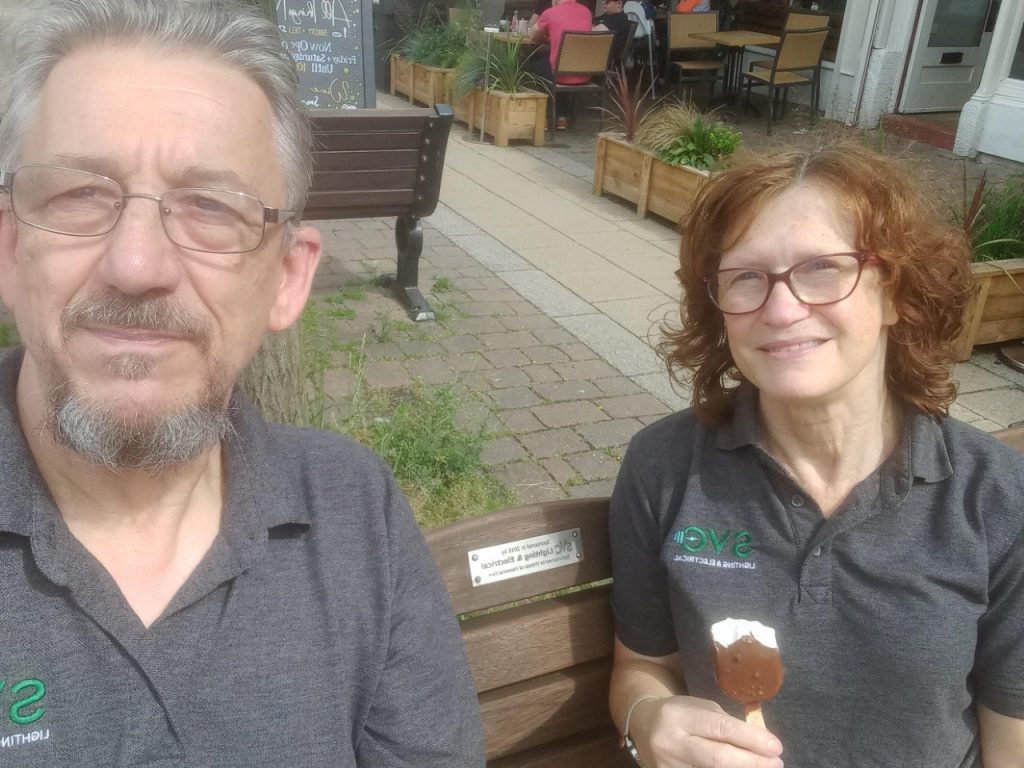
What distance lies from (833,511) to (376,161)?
4.20 meters

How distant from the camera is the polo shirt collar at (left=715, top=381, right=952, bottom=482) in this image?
184 centimetres

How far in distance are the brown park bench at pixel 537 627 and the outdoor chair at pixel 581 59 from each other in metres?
9.63

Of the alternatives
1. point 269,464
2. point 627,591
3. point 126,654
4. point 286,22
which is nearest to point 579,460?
point 627,591

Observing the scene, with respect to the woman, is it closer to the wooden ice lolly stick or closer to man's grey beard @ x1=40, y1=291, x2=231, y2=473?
the wooden ice lolly stick

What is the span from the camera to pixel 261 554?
1.59 meters

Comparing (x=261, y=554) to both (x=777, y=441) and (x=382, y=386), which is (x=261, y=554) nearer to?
(x=777, y=441)

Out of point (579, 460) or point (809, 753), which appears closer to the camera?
point (809, 753)

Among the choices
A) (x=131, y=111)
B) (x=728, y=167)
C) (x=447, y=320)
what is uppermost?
(x=131, y=111)

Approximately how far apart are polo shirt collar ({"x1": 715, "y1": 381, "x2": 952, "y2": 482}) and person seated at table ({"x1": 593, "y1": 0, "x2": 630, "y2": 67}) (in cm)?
1077

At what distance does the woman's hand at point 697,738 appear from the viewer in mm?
1575

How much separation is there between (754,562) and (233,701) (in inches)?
37.9

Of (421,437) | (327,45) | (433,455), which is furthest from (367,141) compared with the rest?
(433,455)

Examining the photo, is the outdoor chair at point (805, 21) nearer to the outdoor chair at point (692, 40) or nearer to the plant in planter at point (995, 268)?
the outdoor chair at point (692, 40)

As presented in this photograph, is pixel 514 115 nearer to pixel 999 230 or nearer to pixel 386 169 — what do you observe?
pixel 386 169
